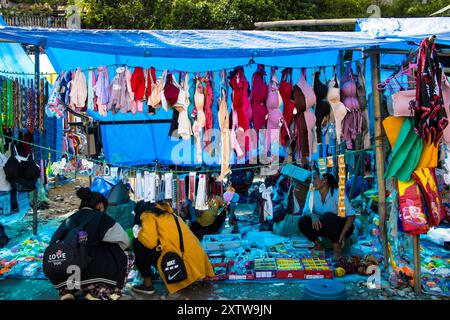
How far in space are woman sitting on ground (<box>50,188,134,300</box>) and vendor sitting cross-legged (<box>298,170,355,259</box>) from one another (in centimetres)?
232

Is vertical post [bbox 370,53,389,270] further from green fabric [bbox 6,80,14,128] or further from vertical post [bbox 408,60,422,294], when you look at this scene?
green fabric [bbox 6,80,14,128]

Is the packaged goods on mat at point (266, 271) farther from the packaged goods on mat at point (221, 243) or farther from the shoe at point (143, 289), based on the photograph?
the shoe at point (143, 289)

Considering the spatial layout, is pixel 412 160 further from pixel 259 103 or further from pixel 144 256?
pixel 144 256

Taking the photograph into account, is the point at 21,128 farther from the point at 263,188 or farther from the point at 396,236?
the point at 396,236

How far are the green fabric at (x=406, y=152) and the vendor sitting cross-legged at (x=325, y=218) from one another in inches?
44.0

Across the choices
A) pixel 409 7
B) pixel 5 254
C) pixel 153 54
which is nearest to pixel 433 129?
pixel 153 54

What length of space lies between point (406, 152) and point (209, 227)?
3020 mm

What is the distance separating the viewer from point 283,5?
13969 mm

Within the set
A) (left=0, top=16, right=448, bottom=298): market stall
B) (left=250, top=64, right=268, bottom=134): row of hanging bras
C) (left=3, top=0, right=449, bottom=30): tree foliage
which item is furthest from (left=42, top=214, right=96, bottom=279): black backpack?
(left=3, top=0, right=449, bottom=30): tree foliage

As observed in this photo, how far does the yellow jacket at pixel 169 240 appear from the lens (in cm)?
385

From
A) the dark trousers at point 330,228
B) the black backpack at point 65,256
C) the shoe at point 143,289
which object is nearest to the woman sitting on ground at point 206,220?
the dark trousers at point 330,228

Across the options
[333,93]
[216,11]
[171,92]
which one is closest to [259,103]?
[333,93]

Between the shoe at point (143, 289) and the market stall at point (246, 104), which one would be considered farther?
the shoe at point (143, 289)

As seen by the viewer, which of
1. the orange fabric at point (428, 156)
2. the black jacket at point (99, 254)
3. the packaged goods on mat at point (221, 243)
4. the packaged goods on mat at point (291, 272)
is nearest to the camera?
the black jacket at point (99, 254)
